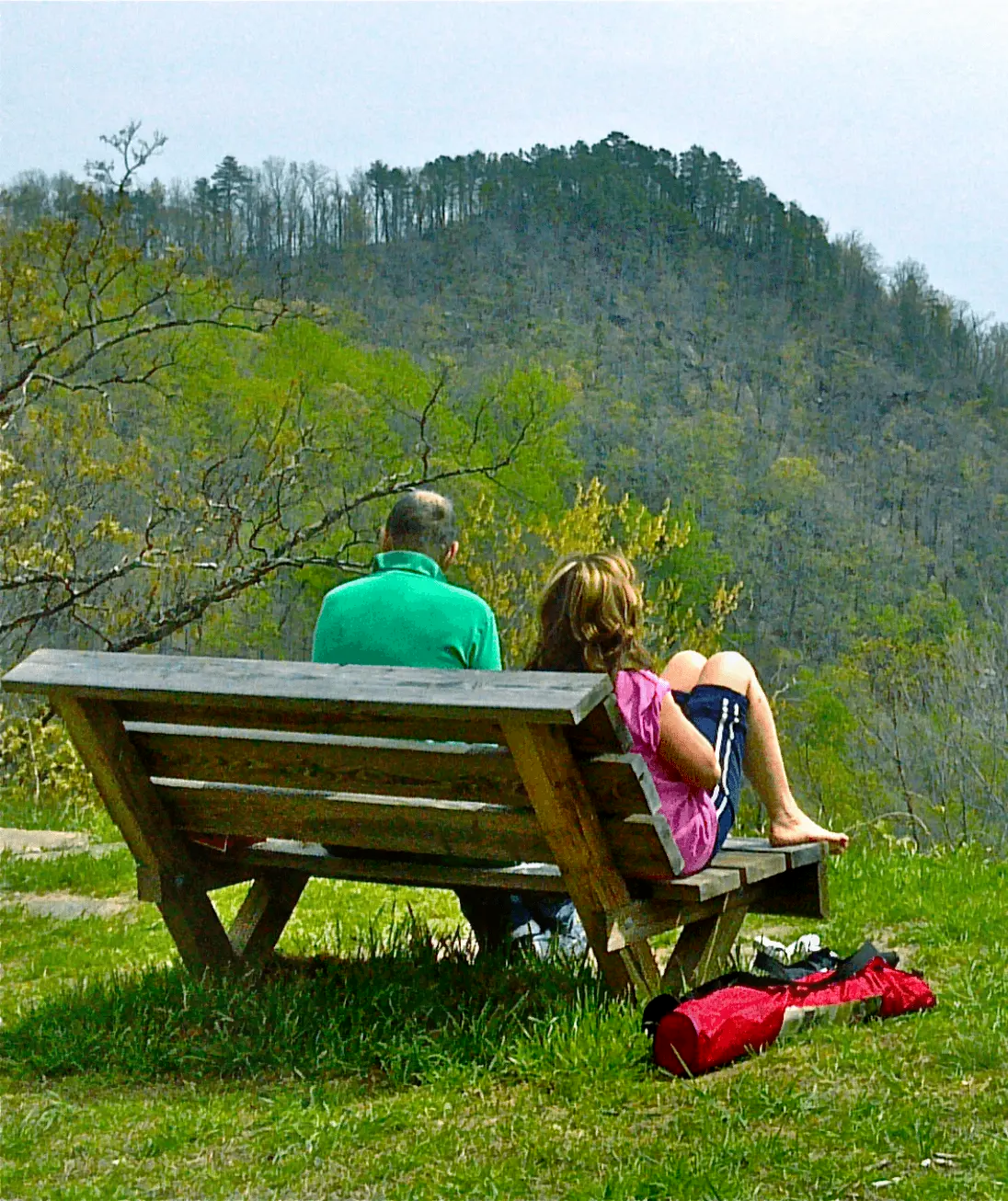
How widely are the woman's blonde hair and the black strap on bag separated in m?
0.73

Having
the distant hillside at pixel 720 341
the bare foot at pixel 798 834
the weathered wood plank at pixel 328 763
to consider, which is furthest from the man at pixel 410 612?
the distant hillside at pixel 720 341

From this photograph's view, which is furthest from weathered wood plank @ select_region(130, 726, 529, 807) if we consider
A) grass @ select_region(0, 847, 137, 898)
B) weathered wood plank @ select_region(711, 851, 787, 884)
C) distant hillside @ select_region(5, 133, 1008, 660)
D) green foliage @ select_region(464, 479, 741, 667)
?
distant hillside @ select_region(5, 133, 1008, 660)

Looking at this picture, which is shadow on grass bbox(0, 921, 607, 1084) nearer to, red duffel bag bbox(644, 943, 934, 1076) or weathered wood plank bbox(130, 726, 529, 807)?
red duffel bag bbox(644, 943, 934, 1076)

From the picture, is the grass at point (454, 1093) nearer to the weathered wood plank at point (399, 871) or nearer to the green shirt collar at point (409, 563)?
the weathered wood plank at point (399, 871)

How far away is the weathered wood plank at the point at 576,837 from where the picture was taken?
308 centimetres

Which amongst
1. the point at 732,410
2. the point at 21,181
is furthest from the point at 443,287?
the point at 21,181

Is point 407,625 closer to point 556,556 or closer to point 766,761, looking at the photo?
point 766,761

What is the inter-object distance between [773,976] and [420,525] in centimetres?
147

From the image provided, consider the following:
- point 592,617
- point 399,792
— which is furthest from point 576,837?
point 592,617

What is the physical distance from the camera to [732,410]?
3073 inches

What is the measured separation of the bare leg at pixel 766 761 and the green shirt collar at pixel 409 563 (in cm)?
70

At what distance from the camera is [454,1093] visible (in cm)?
305

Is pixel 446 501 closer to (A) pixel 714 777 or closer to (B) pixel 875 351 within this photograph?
(A) pixel 714 777

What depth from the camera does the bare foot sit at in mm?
4020
